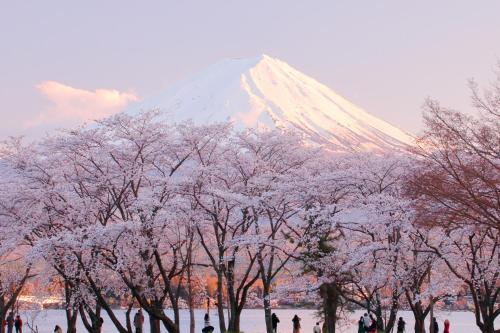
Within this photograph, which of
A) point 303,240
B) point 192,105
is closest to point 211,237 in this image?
point 303,240

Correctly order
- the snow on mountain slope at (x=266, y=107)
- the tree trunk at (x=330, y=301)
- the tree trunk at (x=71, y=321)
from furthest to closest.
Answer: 1. the snow on mountain slope at (x=266, y=107)
2. the tree trunk at (x=71, y=321)
3. the tree trunk at (x=330, y=301)

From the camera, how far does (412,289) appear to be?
24.1 metres

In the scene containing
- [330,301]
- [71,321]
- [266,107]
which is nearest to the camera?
[330,301]

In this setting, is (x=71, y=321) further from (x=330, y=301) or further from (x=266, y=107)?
(x=266, y=107)

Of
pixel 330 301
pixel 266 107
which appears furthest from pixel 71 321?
pixel 266 107

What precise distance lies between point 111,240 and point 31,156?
679cm

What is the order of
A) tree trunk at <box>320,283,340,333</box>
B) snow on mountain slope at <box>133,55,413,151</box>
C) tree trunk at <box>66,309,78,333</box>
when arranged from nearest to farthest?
tree trunk at <box>320,283,340,333</box> → tree trunk at <box>66,309,78,333</box> → snow on mountain slope at <box>133,55,413,151</box>

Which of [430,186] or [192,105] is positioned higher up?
[192,105]

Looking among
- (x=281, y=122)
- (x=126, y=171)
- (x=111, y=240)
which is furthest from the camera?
(x=281, y=122)

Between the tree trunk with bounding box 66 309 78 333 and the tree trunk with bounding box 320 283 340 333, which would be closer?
the tree trunk with bounding box 320 283 340 333

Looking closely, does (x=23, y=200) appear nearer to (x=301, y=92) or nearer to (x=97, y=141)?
(x=97, y=141)

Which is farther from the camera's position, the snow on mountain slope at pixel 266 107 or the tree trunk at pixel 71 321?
the snow on mountain slope at pixel 266 107

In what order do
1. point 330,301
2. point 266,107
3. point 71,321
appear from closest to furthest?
1. point 330,301
2. point 71,321
3. point 266,107

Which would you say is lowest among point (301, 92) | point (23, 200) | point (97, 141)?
point (23, 200)
